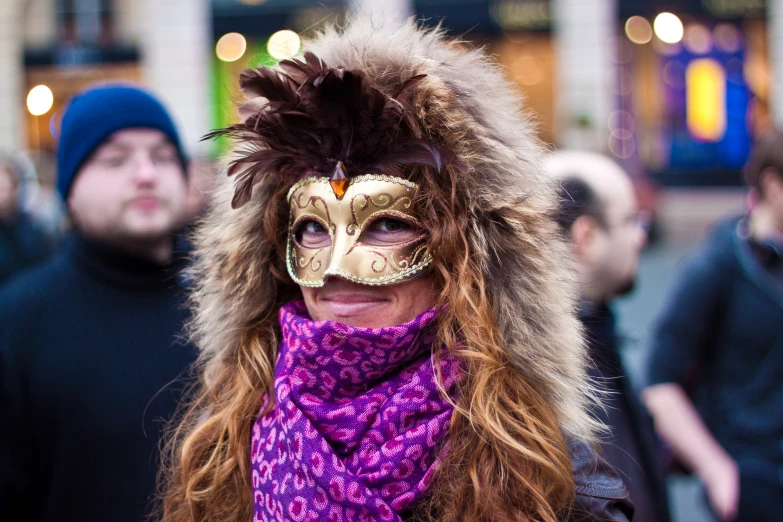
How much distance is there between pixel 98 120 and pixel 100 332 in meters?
0.80

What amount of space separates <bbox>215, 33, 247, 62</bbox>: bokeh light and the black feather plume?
56.6ft

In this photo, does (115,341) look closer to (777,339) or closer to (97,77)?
(777,339)

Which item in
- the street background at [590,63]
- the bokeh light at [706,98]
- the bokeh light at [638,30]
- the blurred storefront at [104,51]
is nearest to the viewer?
the street background at [590,63]

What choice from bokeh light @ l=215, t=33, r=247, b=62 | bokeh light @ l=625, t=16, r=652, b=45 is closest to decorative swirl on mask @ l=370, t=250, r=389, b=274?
bokeh light @ l=625, t=16, r=652, b=45

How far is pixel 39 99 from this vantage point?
19.6 metres

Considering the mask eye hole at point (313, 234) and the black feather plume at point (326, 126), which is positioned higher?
the black feather plume at point (326, 126)

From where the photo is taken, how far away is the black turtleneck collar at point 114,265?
287 cm

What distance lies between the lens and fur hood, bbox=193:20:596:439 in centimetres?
181

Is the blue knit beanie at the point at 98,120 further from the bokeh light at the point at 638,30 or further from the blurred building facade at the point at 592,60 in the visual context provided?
the bokeh light at the point at 638,30

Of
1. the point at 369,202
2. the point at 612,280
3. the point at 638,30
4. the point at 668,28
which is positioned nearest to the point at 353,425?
the point at 369,202

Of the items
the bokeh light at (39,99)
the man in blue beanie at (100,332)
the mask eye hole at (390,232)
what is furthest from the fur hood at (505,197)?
the bokeh light at (39,99)

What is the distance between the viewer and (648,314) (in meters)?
9.10

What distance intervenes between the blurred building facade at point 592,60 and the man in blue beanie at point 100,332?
13.1 metres

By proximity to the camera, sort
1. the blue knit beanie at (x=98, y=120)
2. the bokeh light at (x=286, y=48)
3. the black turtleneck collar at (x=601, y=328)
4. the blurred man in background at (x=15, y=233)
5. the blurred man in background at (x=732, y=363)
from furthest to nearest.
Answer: the blurred man in background at (x=15, y=233) < the blurred man in background at (x=732, y=363) < the blue knit beanie at (x=98, y=120) < the black turtleneck collar at (x=601, y=328) < the bokeh light at (x=286, y=48)
